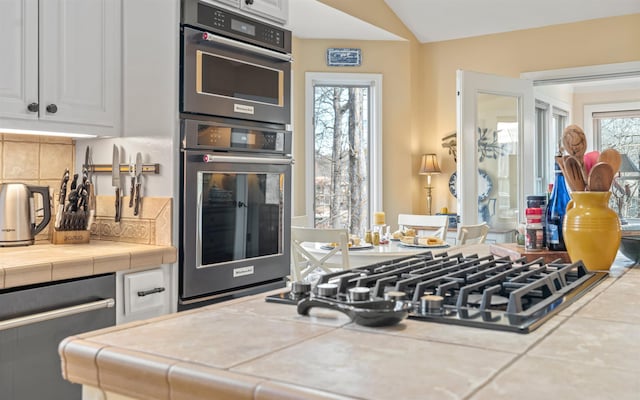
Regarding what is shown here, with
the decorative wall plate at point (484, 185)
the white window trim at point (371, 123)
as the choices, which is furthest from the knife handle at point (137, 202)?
the decorative wall plate at point (484, 185)

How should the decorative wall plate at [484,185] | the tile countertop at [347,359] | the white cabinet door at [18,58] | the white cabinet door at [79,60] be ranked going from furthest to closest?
1. the decorative wall plate at [484,185]
2. the white cabinet door at [79,60]
3. the white cabinet door at [18,58]
4. the tile countertop at [347,359]

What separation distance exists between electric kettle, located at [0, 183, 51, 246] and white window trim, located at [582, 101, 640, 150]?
6518 millimetres

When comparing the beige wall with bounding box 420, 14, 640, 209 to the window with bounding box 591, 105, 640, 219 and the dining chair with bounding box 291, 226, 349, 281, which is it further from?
the window with bounding box 591, 105, 640, 219

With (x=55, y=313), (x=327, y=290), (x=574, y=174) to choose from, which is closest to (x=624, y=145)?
(x=574, y=174)

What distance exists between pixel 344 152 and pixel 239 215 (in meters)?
2.91

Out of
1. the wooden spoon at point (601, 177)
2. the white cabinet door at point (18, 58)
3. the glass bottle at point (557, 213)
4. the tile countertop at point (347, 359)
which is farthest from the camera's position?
the white cabinet door at point (18, 58)

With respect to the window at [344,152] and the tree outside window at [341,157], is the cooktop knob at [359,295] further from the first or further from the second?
the tree outside window at [341,157]

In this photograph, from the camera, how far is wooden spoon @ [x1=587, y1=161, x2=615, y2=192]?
4.91 ft

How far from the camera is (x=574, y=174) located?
154 cm

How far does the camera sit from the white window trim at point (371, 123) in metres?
5.18

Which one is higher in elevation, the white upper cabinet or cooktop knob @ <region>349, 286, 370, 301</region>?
the white upper cabinet

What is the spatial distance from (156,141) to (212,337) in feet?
5.56

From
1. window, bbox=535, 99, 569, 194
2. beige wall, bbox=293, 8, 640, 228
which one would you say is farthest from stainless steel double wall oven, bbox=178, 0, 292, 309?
window, bbox=535, 99, 569, 194

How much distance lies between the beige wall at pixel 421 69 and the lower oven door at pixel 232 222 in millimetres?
2286
